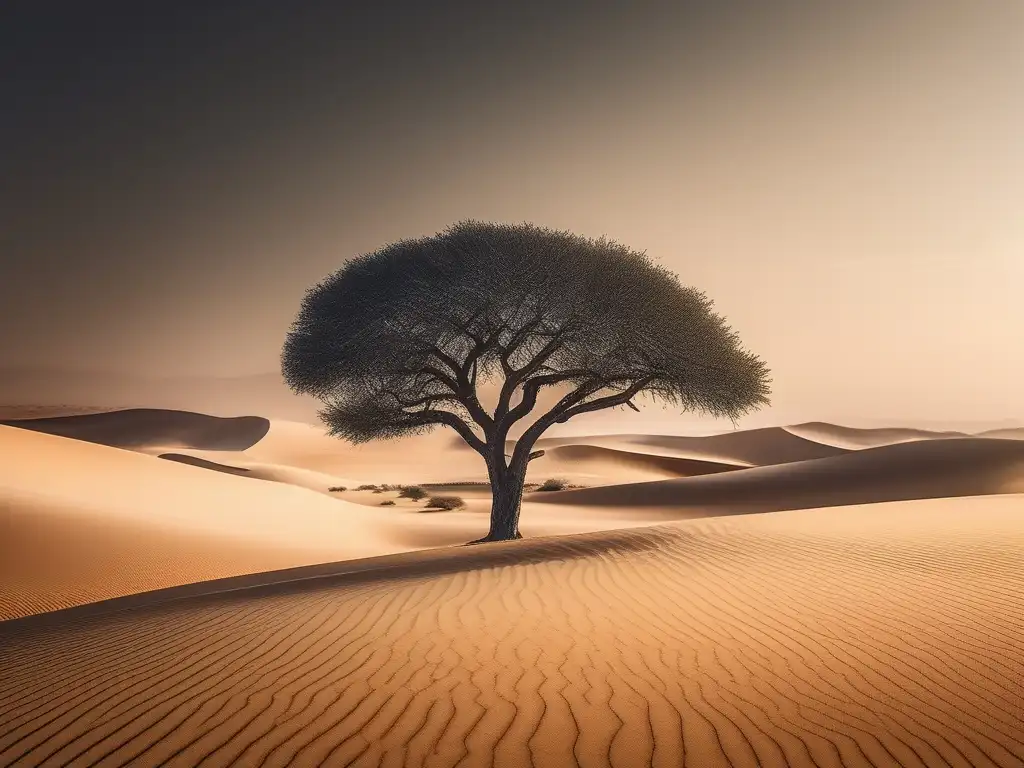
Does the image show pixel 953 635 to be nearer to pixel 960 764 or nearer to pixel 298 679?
pixel 960 764

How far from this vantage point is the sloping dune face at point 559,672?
3.48 metres

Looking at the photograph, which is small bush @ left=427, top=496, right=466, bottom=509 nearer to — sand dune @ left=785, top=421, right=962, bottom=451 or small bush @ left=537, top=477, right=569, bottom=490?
small bush @ left=537, top=477, right=569, bottom=490

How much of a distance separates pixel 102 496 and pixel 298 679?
15.3 metres

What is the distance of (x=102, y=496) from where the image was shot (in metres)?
17.1

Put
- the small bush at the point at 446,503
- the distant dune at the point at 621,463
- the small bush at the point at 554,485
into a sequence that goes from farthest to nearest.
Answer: the distant dune at the point at 621,463
the small bush at the point at 554,485
the small bush at the point at 446,503

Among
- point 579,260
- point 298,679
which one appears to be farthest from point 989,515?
point 298,679

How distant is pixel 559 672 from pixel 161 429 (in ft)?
281

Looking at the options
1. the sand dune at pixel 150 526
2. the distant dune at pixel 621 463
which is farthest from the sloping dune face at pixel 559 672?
the distant dune at pixel 621 463

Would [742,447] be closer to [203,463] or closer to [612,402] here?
[203,463]

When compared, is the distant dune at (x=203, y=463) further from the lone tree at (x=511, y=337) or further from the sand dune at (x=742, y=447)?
the sand dune at (x=742, y=447)

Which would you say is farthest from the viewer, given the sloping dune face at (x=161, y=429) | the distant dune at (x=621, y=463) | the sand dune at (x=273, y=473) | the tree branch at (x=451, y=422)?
the sloping dune face at (x=161, y=429)

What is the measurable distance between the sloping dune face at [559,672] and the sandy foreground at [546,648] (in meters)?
0.02

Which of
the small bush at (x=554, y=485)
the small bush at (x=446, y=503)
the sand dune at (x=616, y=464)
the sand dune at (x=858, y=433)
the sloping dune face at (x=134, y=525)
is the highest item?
the sand dune at (x=858, y=433)

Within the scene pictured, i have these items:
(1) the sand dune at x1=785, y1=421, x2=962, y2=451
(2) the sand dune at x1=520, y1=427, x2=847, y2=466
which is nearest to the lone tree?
(2) the sand dune at x1=520, y1=427, x2=847, y2=466
